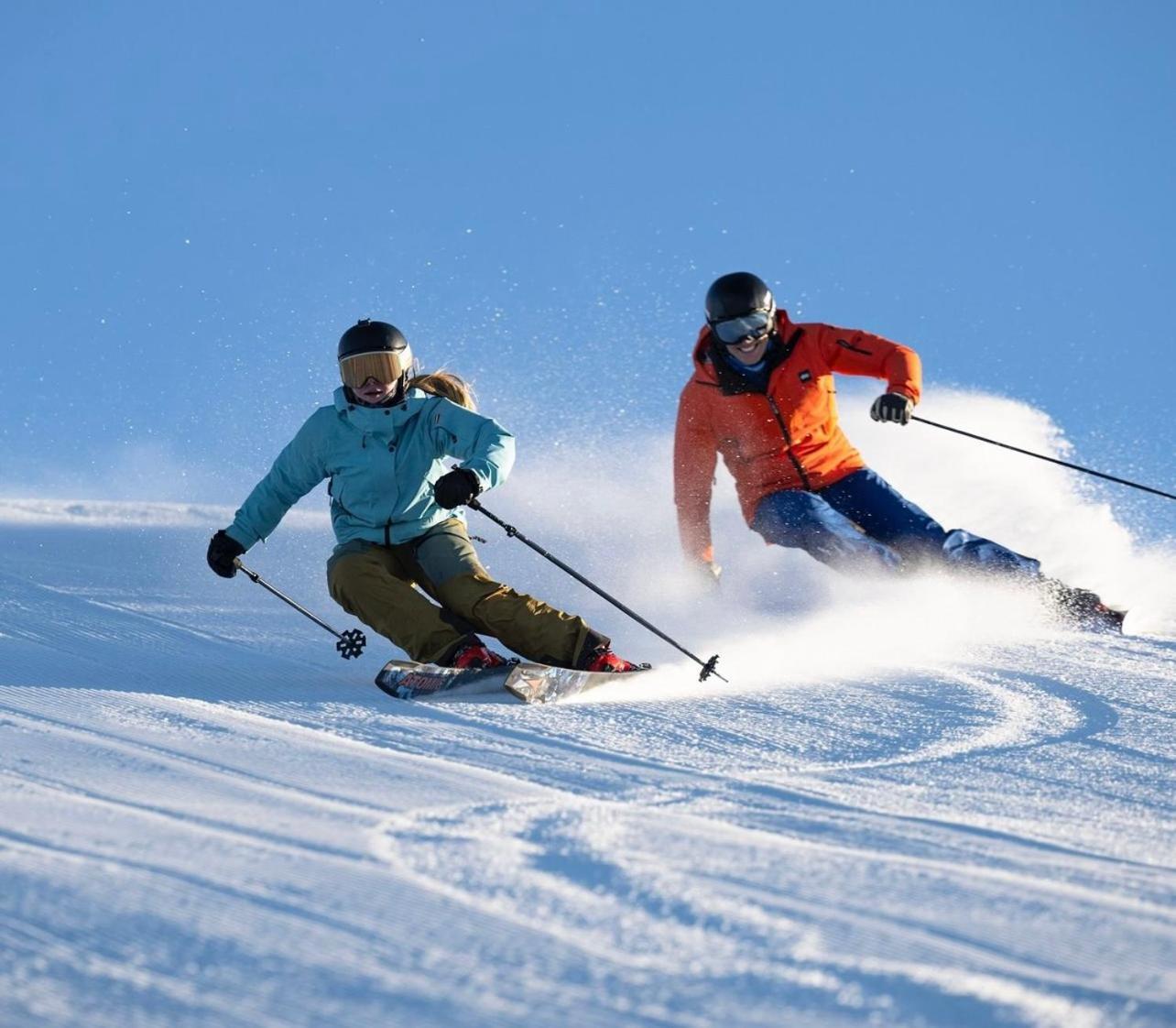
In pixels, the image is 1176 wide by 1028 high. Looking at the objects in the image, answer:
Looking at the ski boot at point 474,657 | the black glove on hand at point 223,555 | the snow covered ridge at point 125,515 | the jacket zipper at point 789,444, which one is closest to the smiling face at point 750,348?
the jacket zipper at point 789,444

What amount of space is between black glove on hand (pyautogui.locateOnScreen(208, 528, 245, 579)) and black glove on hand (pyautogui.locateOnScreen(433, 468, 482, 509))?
88 cm

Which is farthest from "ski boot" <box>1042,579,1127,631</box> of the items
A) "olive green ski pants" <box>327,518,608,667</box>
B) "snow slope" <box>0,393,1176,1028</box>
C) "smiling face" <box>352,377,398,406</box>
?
"smiling face" <box>352,377,398,406</box>

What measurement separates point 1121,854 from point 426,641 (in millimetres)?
2547

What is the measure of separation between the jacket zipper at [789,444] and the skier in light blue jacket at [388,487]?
6.48ft

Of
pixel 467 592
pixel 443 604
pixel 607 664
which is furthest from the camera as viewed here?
pixel 443 604

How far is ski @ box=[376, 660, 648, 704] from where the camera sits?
13.5 ft

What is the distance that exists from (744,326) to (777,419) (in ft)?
1.72

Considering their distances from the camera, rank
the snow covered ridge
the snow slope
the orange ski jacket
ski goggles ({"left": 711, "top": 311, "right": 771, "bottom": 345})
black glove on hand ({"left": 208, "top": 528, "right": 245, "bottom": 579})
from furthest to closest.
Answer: the snow covered ridge → the orange ski jacket → ski goggles ({"left": 711, "top": 311, "right": 771, "bottom": 345}) → black glove on hand ({"left": 208, "top": 528, "right": 245, "bottom": 579}) → the snow slope

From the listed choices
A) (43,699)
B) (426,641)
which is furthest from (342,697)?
(43,699)

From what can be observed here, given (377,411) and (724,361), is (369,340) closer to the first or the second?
(377,411)

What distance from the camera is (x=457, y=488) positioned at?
4461 mm

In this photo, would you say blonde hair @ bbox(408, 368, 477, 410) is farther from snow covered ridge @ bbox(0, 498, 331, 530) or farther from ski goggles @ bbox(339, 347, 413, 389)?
snow covered ridge @ bbox(0, 498, 331, 530)

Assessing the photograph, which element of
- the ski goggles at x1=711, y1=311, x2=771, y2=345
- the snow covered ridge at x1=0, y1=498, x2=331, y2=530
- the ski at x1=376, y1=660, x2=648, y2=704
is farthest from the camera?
the snow covered ridge at x1=0, y1=498, x2=331, y2=530

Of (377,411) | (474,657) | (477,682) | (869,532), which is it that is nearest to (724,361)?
(869,532)
